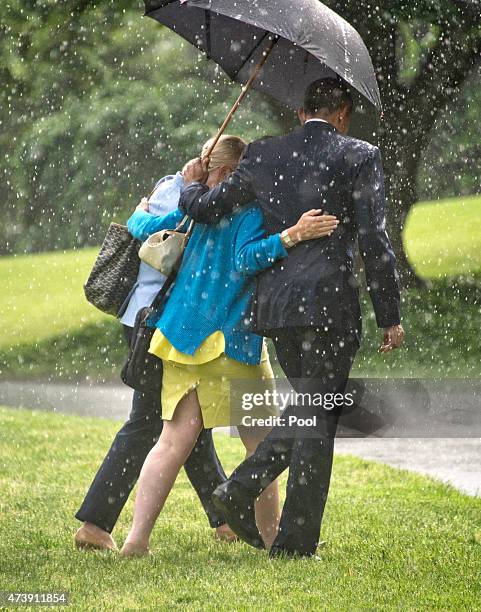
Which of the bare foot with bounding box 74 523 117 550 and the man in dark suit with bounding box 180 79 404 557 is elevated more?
the man in dark suit with bounding box 180 79 404 557

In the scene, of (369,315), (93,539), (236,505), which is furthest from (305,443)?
(369,315)

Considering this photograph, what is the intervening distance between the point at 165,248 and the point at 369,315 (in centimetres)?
1298

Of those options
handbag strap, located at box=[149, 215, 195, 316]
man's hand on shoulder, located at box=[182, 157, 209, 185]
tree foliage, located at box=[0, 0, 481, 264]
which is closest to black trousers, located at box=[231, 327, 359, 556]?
handbag strap, located at box=[149, 215, 195, 316]

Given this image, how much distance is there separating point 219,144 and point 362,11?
912 centimetres

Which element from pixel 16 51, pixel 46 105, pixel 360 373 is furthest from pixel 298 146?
pixel 46 105

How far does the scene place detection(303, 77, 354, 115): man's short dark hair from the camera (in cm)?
513

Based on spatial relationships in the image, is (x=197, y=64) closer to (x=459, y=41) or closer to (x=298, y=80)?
(x=459, y=41)

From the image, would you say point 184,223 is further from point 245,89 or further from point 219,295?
point 245,89

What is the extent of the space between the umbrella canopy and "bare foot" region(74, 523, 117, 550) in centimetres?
217

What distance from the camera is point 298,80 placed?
586cm

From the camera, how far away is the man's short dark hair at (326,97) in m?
5.13

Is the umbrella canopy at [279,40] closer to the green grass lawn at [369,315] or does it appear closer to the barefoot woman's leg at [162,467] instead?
the barefoot woman's leg at [162,467]
